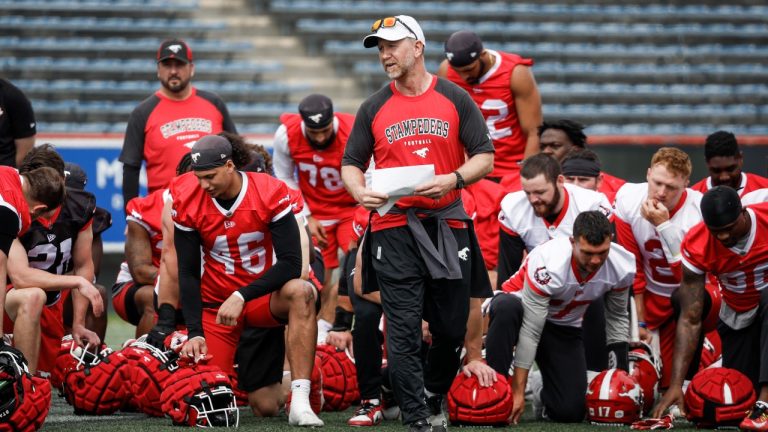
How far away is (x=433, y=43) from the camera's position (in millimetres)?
15445

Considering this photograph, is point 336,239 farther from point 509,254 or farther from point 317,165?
point 509,254

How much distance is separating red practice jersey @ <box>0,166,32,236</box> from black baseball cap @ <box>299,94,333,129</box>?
2987 millimetres

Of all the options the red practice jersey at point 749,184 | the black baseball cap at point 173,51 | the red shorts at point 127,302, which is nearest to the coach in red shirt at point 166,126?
the black baseball cap at point 173,51

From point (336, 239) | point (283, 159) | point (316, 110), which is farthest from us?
point (336, 239)

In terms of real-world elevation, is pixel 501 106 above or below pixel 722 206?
above

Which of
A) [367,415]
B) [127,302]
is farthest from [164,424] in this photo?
[127,302]

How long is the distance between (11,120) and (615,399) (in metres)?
4.33

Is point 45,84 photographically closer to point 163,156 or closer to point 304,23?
point 304,23

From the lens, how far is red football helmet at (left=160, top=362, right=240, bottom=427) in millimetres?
5867

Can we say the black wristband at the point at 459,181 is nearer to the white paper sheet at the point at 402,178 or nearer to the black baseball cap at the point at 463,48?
the white paper sheet at the point at 402,178

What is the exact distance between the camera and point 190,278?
6.24 m

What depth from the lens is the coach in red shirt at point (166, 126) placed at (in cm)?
878

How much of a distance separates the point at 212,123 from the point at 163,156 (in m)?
0.42

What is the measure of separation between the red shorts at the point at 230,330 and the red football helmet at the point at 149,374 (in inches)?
10.3
